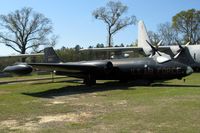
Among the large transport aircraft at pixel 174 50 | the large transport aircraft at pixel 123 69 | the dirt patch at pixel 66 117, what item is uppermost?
the large transport aircraft at pixel 174 50

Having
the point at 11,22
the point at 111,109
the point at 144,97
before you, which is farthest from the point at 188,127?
the point at 11,22

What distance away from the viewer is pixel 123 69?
23.2 m

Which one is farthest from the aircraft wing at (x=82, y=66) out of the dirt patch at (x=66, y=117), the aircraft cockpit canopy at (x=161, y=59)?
the dirt patch at (x=66, y=117)

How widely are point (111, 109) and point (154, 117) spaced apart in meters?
2.24

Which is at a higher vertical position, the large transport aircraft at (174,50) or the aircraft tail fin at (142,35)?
the aircraft tail fin at (142,35)

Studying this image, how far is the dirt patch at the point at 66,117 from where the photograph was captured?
10.6m

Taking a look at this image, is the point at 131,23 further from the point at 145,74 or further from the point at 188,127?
the point at 188,127

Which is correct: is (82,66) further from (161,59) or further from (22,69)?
(161,59)

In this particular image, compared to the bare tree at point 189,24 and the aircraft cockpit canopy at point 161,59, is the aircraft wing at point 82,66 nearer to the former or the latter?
the aircraft cockpit canopy at point 161,59

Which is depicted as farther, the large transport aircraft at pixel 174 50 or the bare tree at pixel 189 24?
the bare tree at pixel 189 24

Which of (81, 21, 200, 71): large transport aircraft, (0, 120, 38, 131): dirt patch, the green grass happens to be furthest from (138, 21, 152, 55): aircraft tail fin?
(0, 120, 38, 131): dirt patch

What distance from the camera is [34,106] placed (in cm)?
1366

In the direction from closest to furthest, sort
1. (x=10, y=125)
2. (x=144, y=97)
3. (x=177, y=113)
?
(x=10, y=125) → (x=177, y=113) → (x=144, y=97)

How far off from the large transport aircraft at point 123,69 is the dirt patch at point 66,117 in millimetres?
10418
